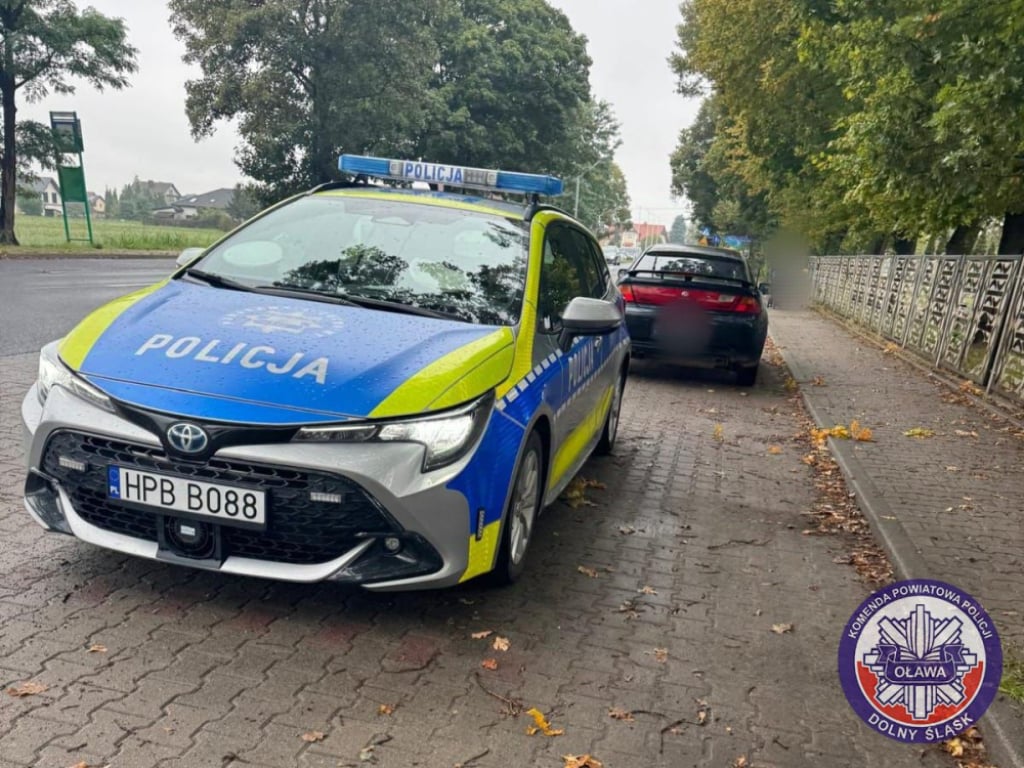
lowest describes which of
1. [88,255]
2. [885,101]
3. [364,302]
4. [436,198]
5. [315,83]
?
[88,255]

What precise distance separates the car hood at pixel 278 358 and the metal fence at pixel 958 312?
8446 millimetres

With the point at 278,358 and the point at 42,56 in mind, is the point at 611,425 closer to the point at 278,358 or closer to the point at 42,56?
the point at 278,358

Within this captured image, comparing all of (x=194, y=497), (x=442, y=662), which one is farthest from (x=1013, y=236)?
(x=194, y=497)

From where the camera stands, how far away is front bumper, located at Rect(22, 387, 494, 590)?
3158mm

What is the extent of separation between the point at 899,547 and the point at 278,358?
361cm

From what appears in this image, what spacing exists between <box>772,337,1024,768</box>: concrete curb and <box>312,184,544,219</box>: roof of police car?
283cm

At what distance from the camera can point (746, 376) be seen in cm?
1145

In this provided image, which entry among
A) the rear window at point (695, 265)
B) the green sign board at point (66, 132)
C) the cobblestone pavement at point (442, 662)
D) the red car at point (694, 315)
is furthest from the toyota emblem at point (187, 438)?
the green sign board at point (66, 132)

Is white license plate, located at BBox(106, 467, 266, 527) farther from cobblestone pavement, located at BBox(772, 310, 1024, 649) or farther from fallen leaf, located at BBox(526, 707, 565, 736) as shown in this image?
cobblestone pavement, located at BBox(772, 310, 1024, 649)

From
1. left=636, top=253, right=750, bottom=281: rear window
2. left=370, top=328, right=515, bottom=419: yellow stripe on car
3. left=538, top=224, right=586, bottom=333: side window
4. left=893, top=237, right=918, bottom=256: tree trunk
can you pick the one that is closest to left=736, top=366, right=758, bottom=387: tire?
left=636, top=253, right=750, bottom=281: rear window

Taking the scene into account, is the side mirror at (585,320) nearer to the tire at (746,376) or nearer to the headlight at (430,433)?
the headlight at (430,433)

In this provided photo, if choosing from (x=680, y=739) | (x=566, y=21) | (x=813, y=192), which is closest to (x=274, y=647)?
(x=680, y=739)

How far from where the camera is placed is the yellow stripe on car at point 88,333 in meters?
3.52

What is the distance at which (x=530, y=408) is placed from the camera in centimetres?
388
